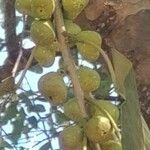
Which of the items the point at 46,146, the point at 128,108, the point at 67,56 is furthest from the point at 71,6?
the point at 46,146

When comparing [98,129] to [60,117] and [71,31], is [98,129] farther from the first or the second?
[60,117]

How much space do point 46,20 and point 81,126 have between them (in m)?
0.24

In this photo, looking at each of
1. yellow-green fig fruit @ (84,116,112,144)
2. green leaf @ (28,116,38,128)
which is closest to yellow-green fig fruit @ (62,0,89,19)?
yellow-green fig fruit @ (84,116,112,144)

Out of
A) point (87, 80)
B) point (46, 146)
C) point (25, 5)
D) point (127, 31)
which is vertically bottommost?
point (46, 146)

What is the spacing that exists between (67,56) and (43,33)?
0.08 meters

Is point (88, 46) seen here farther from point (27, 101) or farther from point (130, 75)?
point (27, 101)

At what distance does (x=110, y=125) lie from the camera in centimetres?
89

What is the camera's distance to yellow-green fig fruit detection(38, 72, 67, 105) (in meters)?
0.95

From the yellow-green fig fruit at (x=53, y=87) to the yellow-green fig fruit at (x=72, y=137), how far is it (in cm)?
8

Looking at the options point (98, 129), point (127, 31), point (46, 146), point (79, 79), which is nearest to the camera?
point (98, 129)

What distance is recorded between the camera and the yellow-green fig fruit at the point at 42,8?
1001 millimetres

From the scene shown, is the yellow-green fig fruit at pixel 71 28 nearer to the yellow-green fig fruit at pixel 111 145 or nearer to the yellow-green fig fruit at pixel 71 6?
the yellow-green fig fruit at pixel 71 6

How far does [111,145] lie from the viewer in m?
0.89

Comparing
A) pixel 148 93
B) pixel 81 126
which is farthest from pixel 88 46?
pixel 148 93
